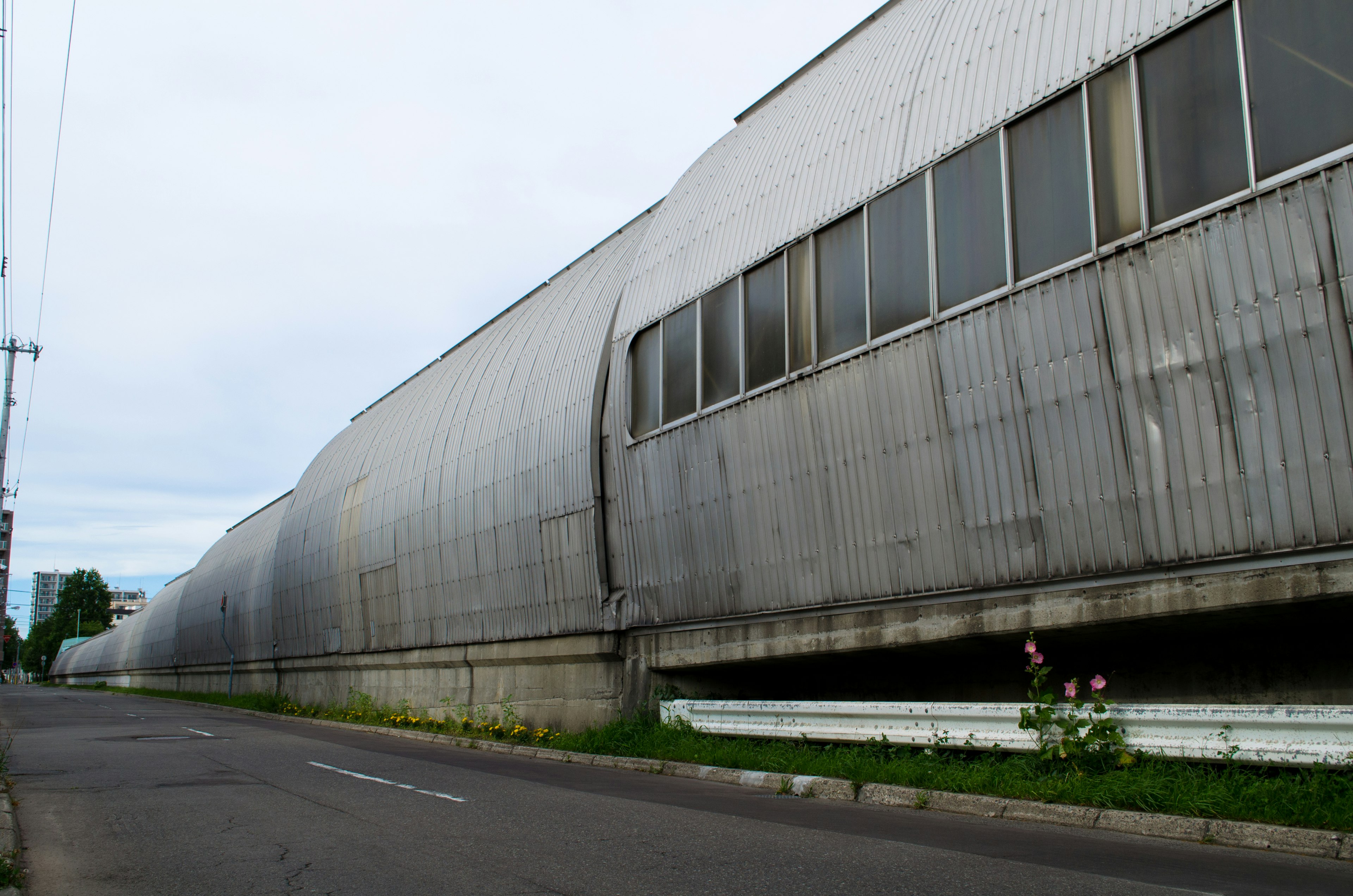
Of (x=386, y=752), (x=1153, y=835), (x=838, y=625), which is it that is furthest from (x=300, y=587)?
(x=1153, y=835)

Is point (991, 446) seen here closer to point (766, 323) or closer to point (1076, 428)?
point (1076, 428)

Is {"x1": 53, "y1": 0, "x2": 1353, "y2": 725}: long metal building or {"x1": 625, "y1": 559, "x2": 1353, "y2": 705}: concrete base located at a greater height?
{"x1": 53, "y1": 0, "x2": 1353, "y2": 725}: long metal building

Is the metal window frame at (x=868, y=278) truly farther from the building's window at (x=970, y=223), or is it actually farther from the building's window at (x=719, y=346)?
the building's window at (x=719, y=346)

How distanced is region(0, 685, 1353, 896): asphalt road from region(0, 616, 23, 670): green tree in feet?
604

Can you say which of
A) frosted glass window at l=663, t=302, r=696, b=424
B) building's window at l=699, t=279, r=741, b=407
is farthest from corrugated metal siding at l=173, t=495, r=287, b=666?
building's window at l=699, t=279, r=741, b=407

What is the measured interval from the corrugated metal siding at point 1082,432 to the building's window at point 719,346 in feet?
1.61

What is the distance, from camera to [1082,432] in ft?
27.4

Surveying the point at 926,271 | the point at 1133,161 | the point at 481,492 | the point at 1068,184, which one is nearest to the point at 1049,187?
the point at 1068,184

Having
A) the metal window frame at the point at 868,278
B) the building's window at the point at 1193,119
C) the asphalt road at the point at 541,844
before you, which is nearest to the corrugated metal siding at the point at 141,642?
the asphalt road at the point at 541,844

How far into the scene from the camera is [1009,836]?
6820 millimetres

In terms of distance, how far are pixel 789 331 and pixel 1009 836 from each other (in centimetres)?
647

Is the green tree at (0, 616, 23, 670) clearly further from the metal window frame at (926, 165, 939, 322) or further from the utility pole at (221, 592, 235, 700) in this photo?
the metal window frame at (926, 165, 939, 322)

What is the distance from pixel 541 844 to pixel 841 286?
6.90m

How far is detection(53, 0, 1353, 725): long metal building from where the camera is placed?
23.4 ft
